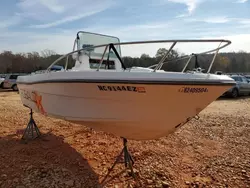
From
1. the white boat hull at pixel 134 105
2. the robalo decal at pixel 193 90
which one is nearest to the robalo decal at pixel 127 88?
the white boat hull at pixel 134 105

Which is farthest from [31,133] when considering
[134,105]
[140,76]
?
[140,76]

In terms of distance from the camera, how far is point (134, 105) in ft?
11.5

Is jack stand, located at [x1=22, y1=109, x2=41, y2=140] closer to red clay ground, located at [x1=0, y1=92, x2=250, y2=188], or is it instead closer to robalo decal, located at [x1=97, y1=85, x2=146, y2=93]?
red clay ground, located at [x1=0, y1=92, x2=250, y2=188]

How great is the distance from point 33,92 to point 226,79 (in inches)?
147

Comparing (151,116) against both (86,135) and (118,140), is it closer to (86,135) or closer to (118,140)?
(118,140)

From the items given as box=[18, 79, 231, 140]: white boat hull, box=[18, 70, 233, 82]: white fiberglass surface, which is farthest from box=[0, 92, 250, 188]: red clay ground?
box=[18, 70, 233, 82]: white fiberglass surface

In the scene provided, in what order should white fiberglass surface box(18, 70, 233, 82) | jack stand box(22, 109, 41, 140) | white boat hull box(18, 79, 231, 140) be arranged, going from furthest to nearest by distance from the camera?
jack stand box(22, 109, 41, 140) < white boat hull box(18, 79, 231, 140) < white fiberglass surface box(18, 70, 233, 82)

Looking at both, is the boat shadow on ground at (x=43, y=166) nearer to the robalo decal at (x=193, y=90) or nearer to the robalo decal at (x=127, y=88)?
the robalo decal at (x=127, y=88)

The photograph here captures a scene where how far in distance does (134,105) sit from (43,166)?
200 cm

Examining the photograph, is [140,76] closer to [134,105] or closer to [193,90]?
[134,105]

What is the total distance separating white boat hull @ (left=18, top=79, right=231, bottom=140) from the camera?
3363 millimetres

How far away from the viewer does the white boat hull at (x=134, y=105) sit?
336 cm

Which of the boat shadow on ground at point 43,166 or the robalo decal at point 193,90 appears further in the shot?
the boat shadow on ground at point 43,166

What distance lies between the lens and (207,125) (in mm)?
7402
